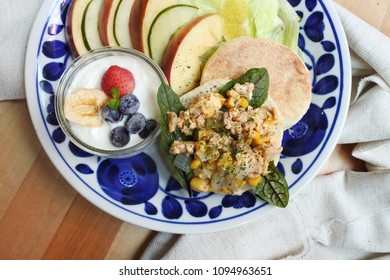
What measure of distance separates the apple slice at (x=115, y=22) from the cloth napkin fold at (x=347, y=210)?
107 centimetres

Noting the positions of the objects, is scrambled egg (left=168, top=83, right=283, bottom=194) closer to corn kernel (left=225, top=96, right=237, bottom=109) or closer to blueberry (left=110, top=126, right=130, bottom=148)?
corn kernel (left=225, top=96, right=237, bottom=109)

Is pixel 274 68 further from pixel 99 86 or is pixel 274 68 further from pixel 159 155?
pixel 99 86

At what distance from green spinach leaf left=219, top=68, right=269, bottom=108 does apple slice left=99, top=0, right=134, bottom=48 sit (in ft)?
1.95

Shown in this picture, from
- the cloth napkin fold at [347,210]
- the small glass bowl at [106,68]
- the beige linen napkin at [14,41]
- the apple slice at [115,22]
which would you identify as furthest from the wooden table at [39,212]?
the apple slice at [115,22]

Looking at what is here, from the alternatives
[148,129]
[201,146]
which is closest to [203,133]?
[201,146]

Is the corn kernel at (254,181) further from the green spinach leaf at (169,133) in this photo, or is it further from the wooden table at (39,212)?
the wooden table at (39,212)

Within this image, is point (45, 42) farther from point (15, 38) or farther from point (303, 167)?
point (303, 167)

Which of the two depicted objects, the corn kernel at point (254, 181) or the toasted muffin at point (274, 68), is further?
the toasted muffin at point (274, 68)

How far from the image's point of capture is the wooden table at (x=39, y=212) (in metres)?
2.55

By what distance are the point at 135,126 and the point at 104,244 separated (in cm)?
79

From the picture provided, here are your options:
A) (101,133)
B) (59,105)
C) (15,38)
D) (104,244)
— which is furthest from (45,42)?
(104,244)

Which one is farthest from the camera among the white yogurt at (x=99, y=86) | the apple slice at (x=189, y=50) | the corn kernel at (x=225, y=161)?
the apple slice at (x=189, y=50)

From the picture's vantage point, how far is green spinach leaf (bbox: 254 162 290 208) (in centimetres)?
236

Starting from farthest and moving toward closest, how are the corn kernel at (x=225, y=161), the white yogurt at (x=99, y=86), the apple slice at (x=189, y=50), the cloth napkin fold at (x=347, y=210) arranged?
the cloth napkin fold at (x=347, y=210)
the apple slice at (x=189, y=50)
the white yogurt at (x=99, y=86)
the corn kernel at (x=225, y=161)
